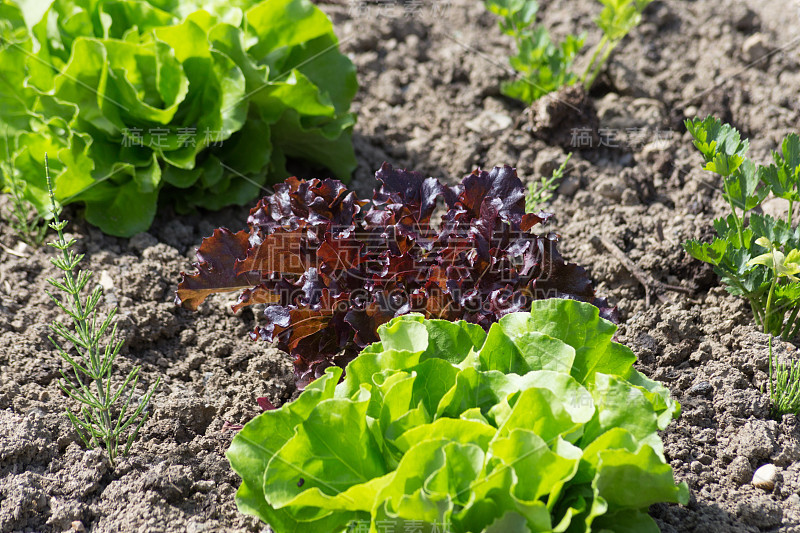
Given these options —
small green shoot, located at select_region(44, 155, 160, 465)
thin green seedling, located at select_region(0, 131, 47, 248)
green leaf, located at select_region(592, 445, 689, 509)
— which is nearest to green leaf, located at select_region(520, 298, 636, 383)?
green leaf, located at select_region(592, 445, 689, 509)

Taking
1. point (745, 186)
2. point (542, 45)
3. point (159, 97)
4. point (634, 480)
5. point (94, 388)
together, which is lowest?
point (94, 388)

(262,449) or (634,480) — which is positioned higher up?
(634,480)

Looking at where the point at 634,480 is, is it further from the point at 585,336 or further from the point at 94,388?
the point at 94,388

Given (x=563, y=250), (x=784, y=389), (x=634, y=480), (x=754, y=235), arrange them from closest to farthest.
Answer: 1. (x=634, y=480)
2. (x=784, y=389)
3. (x=754, y=235)
4. (x=563, y=250)

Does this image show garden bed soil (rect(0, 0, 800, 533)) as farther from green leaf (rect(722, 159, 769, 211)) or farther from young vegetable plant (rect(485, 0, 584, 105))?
green leaf (rect(722, 159, 769, 211))

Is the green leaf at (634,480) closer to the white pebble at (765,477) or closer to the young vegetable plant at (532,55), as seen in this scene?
the white pebble at (765,477)

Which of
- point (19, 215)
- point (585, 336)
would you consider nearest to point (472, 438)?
point (585, 336)
